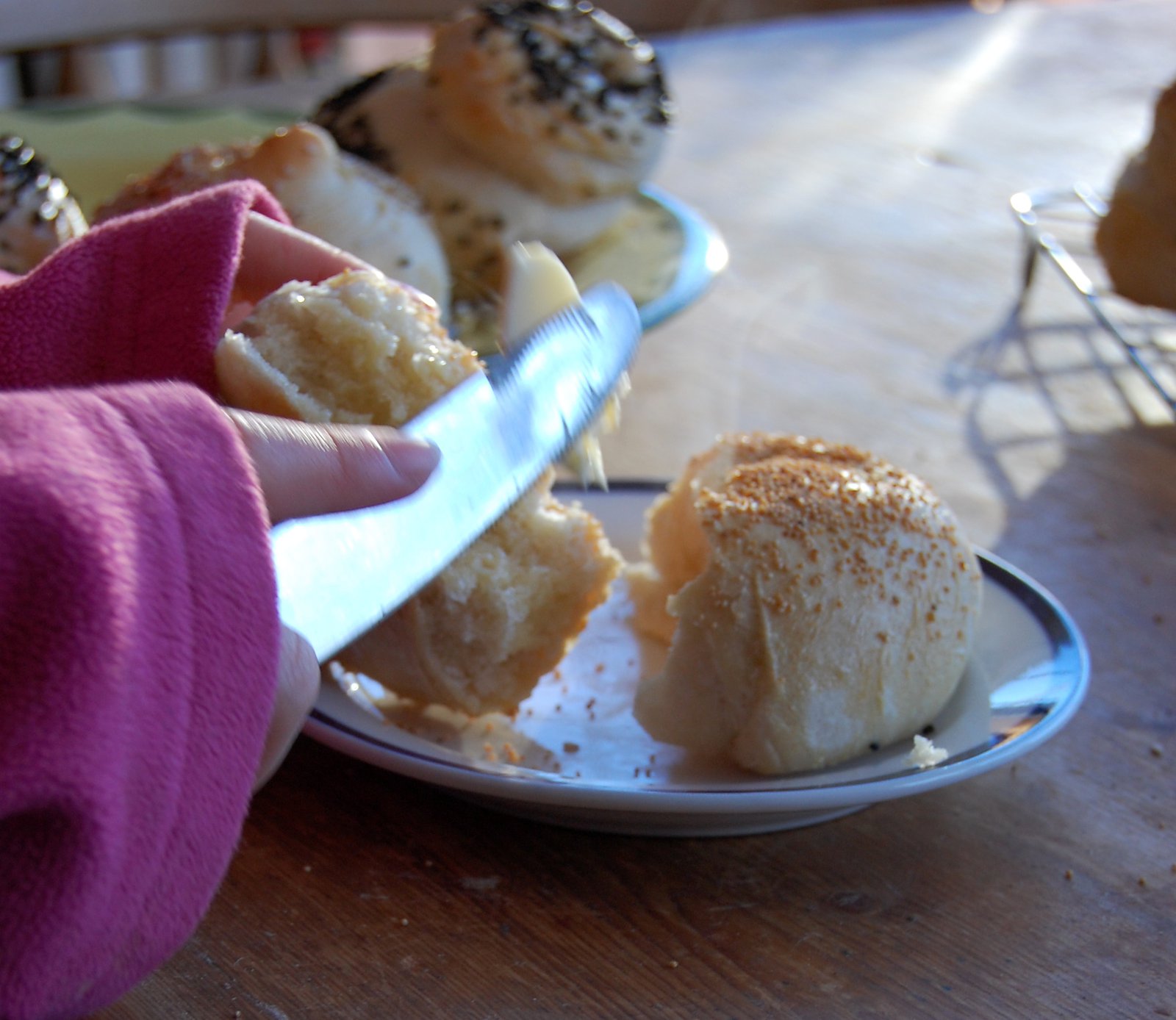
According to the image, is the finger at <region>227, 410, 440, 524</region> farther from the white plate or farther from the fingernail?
the white plate

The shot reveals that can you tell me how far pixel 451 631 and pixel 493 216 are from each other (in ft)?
1.94

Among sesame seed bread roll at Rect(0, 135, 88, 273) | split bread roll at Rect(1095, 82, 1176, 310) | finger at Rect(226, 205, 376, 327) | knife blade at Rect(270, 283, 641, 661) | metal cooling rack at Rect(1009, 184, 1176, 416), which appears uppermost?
finger at Rect(226, 205, 376, 327)

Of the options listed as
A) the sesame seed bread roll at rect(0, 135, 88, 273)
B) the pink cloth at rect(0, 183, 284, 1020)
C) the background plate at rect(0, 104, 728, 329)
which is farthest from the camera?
the background plate at rect(0, 104, 728, 329)

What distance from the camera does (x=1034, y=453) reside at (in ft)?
3.29

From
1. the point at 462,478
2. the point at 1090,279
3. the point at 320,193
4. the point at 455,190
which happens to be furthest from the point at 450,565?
the point at 1090,279

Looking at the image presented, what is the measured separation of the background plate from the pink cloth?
60 centimetres

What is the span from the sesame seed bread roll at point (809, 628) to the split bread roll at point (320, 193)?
419 mm

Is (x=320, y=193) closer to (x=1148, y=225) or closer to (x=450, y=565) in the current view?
(x=450, y=565)

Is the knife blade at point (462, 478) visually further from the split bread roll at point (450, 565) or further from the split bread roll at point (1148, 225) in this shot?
the split bread roll at point (1148, 225)

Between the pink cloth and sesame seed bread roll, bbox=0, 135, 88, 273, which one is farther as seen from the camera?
sesame seed bread roll, bbox=0, 135, 88, 273

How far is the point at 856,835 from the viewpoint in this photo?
1.90 ft

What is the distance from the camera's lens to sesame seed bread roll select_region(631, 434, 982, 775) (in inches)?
22.9

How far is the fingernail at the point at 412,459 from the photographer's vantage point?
0.45m

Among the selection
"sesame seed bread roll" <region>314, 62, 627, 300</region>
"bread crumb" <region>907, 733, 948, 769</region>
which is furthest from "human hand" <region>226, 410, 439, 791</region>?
"sesame seed bread roll" <region>314, 62, 627, 300</region>
